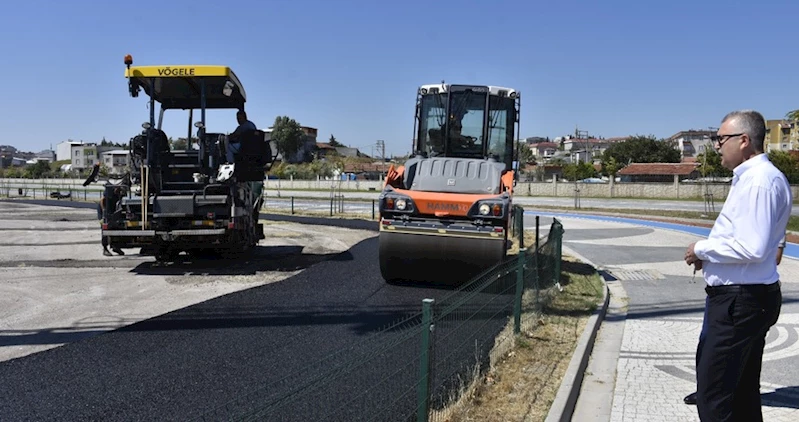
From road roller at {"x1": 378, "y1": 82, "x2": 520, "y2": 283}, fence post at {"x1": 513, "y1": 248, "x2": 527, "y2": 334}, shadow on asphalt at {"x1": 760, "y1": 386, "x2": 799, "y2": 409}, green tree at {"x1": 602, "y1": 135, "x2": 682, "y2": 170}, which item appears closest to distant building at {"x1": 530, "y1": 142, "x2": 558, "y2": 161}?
green tree at {"x1": 602, "y1": 135, "x2": 682, "y2": 170}

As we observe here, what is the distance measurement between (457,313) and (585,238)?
15.3 metres

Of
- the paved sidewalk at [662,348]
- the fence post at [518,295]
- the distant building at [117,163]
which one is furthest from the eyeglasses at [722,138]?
the distant building at [117,163]

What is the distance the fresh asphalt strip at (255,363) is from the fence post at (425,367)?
0.08 m

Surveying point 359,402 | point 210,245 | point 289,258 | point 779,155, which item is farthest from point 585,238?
point 779,155

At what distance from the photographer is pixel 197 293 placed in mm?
9484

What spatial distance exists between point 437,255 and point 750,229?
6.02m

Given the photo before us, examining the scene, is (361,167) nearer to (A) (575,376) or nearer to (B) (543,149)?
(B) (543,149)

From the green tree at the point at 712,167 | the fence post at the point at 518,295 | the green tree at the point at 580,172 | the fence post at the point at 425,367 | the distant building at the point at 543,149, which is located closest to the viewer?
the fence post at the point at 425,367

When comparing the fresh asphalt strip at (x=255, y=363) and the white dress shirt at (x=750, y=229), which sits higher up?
the white dress shirt at (x=750, y=229)

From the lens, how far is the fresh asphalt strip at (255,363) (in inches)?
180

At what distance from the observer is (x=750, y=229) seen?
3.50m

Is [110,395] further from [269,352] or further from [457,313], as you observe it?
[457,313]

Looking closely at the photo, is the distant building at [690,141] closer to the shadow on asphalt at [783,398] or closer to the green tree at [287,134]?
the green tree at [287,134]

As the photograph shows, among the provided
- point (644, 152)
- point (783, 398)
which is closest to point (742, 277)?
point (783, 398)
